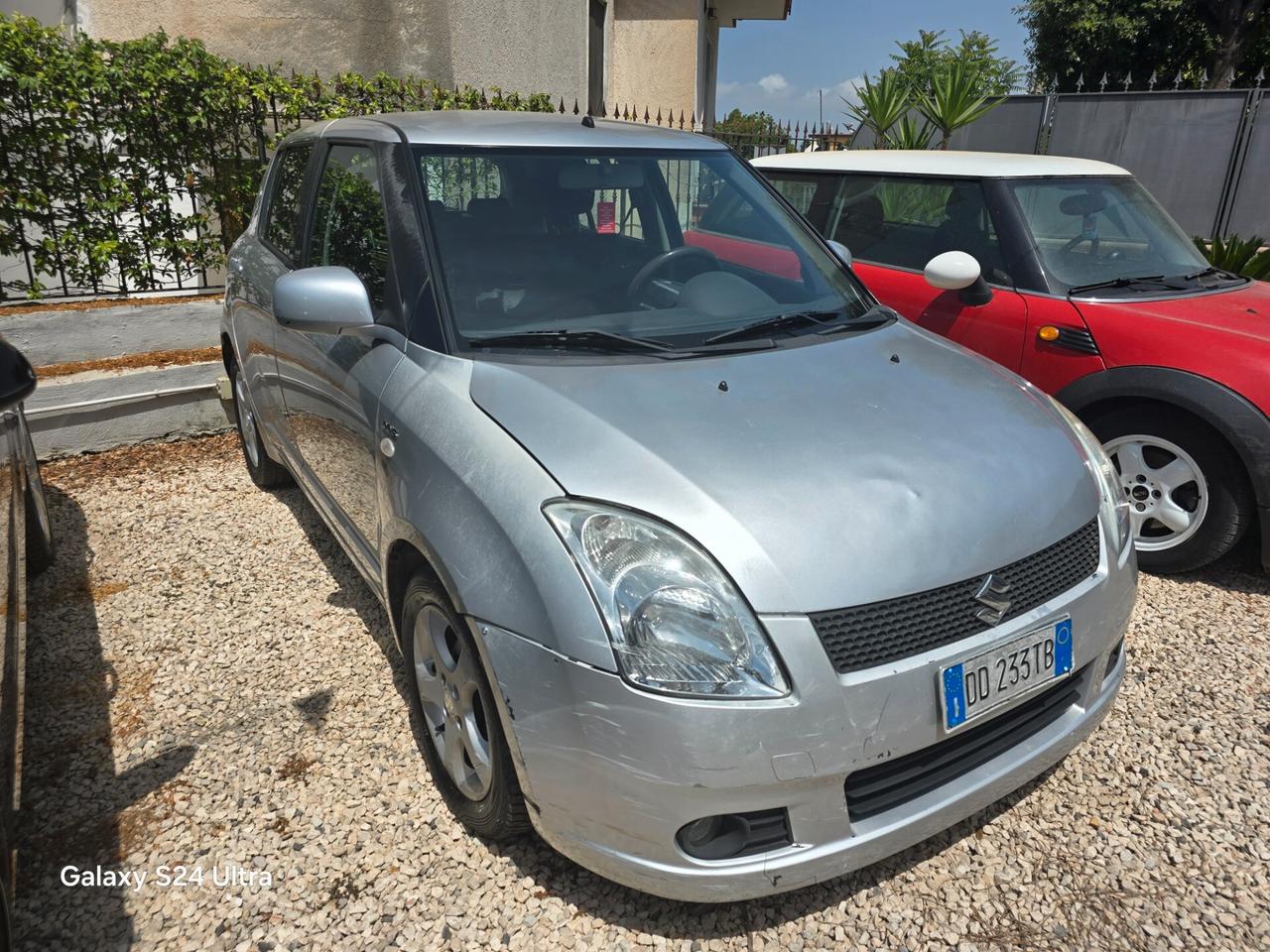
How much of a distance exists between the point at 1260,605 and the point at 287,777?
12.7ft

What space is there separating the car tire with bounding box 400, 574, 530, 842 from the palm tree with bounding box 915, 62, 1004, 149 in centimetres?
1029

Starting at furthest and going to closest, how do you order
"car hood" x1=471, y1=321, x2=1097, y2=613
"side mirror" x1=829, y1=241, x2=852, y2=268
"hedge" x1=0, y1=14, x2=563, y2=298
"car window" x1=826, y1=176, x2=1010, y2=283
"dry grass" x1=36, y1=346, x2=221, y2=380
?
"hedge" x1=0, y1=14, x2=563, y2=298
"dry grass" x1=36, y1=346, x2=221, y2=380
"car window" x1=826, y1=176, x2=1010, y2=283
"side mirror" x1=829, y1=241, x2=852, y2=268
"car hood" x1=471, y1=321, x2=1097, y2=613

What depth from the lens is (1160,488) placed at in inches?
150

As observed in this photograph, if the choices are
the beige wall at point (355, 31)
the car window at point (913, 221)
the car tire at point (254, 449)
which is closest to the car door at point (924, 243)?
the car window at point (913, 221)

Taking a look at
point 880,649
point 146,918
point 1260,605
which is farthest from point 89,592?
point 1260,605

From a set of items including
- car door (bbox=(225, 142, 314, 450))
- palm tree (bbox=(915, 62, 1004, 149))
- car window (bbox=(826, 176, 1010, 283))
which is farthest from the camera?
palm tree (bbox=(915, 62, 1004, 149))

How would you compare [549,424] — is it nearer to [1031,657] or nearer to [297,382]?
[1031,657]

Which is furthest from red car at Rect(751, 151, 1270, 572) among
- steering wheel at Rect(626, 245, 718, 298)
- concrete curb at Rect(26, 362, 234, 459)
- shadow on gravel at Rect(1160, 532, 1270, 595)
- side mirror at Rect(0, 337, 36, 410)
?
concrete curb at Rect(26, 362, 234, 459)

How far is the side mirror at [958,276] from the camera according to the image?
404cm

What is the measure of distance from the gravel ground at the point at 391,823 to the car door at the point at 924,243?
1.54 meters

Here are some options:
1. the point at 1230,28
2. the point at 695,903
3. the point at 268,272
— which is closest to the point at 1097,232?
the point at 695,903

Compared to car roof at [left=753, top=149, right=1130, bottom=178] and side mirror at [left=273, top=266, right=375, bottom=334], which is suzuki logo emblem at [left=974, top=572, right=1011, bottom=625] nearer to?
side mirror at [left=273, top=266, right=375, bottom=334]

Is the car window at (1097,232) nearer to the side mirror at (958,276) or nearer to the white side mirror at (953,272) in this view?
the side mirror at (958,276)

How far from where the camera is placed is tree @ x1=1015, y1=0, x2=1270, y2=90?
2170 cm
